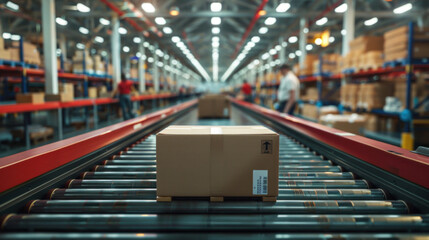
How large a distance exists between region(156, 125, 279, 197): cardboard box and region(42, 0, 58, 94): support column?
22.7 ft

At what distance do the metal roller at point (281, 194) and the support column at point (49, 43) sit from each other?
6269 mm

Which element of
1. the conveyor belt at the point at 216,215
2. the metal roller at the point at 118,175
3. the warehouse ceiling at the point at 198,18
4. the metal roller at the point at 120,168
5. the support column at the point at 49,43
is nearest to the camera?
the conveyor belt at the point at 216,215

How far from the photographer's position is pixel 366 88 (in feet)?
22.3

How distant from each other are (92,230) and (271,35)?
55.3 feet

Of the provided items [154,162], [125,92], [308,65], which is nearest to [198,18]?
[308,65]

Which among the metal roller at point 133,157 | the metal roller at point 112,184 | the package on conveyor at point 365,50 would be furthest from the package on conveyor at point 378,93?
the metal roller at point 112,184

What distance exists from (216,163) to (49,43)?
24.1 feet

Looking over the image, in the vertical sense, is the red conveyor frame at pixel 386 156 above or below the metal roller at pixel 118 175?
above

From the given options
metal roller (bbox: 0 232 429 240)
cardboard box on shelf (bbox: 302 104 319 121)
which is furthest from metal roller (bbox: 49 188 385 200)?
cardboard box on shelf (bbox: 302 104 319 121)

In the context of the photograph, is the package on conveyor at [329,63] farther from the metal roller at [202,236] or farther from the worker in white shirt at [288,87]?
the metal roller at [202,236]

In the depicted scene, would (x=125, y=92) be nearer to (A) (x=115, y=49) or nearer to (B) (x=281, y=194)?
(A) (x=115, y=49)

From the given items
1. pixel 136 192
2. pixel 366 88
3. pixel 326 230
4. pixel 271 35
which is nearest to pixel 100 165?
pixel 136 192

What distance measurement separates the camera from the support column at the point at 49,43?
721 cm

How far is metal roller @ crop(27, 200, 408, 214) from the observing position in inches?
68.6
